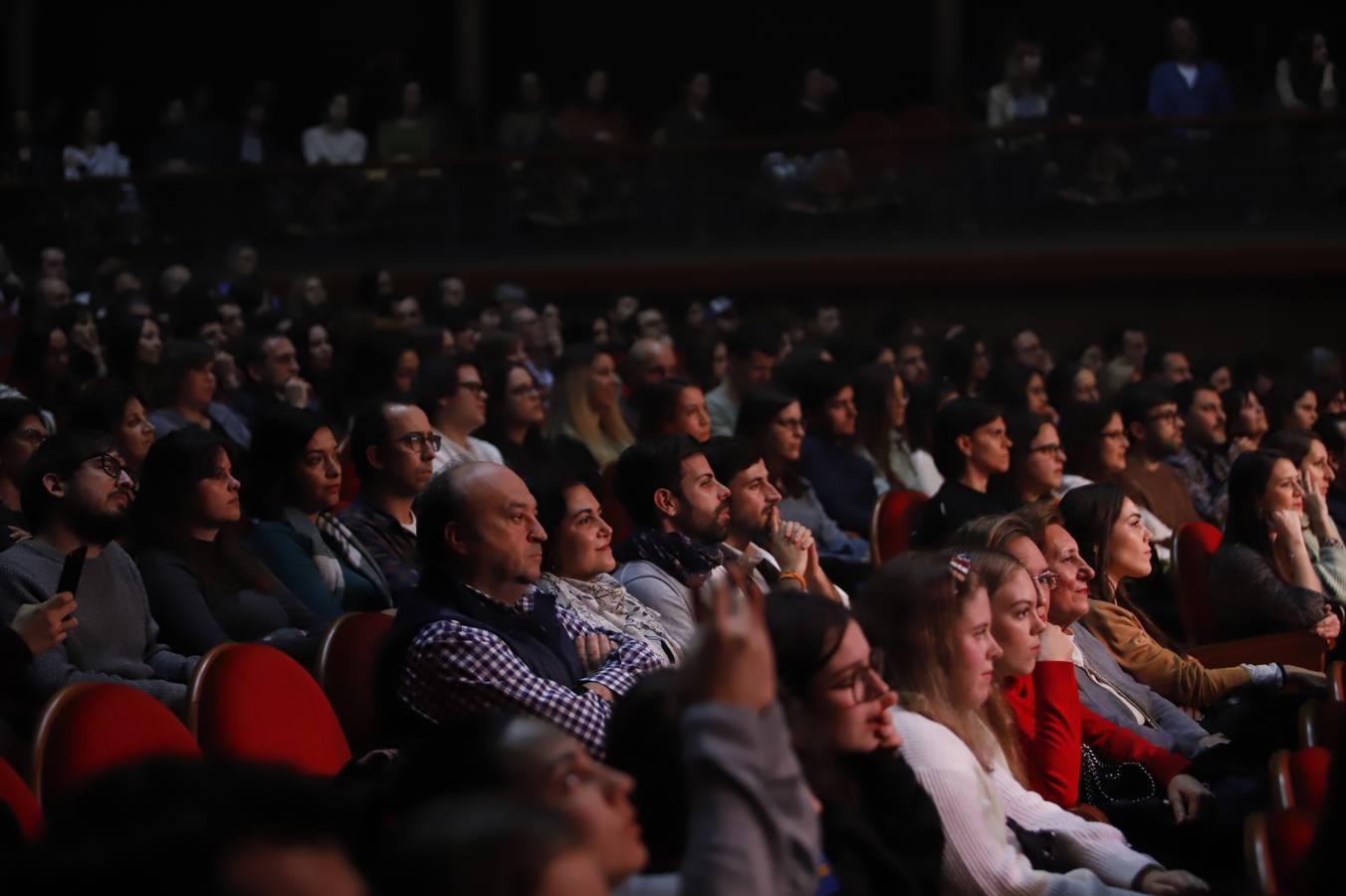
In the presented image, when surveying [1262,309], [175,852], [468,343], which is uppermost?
[175,852]

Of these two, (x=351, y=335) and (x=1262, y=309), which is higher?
(x=351, y=335)

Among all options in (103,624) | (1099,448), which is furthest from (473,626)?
(1099,448)

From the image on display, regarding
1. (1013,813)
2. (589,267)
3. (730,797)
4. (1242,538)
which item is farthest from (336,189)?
(730,797)

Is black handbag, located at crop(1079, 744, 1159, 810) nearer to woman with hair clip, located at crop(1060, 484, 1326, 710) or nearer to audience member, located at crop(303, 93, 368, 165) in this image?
woman with hair clip, located at crop(1060, 484, 1326, 710)

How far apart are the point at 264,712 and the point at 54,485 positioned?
39.4 inches

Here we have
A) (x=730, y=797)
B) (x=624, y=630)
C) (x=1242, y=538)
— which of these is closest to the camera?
(x=730, y=797)

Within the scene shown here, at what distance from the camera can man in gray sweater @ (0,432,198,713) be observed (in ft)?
10.8

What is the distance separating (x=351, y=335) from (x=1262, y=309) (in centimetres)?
641

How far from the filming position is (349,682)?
3.13 m

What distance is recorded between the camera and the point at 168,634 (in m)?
3.58

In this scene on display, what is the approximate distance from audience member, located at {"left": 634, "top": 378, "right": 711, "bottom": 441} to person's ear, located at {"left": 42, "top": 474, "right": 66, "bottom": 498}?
7.80 ft

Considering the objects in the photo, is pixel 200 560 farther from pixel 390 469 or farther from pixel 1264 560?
pixel 1264 560

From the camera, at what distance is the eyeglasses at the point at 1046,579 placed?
10.8 feet

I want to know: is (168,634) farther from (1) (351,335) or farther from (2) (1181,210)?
(2) (1181,210)
